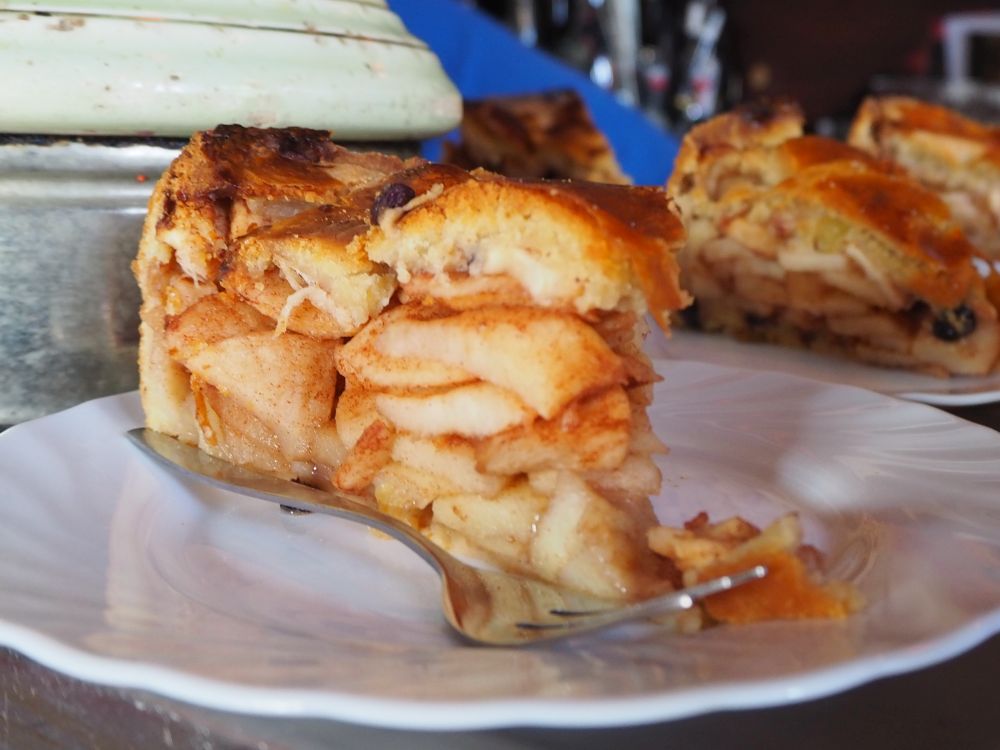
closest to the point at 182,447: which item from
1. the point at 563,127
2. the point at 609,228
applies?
→ the point at 609,228

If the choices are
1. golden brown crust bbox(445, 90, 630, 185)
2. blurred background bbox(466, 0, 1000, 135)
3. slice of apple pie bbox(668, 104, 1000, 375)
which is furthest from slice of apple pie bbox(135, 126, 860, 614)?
blurred background bbox(466, 0, 1000, 135)

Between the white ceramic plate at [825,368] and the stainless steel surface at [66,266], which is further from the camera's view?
the white ceramic plate at [825,368]

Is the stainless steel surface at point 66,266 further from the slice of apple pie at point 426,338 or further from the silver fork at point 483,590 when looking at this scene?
the silver fork at point 483,590

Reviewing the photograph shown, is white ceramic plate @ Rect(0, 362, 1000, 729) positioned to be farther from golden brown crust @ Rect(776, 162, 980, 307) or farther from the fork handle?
golden brown crust @ Rect(776, 162, 980, 307)

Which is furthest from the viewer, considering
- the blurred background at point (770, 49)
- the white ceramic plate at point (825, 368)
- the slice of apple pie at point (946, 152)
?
the blurred background at point (770, 49)

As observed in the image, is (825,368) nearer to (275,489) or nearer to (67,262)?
(275,489)

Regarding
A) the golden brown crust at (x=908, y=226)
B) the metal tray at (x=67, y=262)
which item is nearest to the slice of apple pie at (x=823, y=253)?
the golden brown crust at (x=908, y=226)
